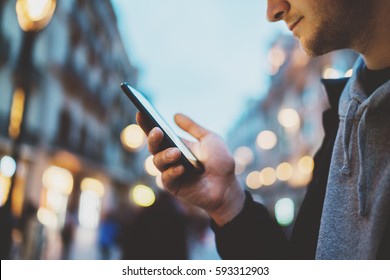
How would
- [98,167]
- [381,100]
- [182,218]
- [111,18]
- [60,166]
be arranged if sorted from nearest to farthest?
[381,100] < [182,218] < [60,166] < [98,167] < [111,18]

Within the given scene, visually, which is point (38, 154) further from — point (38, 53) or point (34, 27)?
point (34, 27)

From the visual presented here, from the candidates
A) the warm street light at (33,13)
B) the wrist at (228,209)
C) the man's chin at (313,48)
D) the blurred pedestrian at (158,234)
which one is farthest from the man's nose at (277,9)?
the blurred pedestrian at (158,234)

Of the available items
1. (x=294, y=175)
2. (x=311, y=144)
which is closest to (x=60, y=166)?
(x=311, y=144)

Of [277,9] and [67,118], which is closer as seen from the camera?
[277,9]

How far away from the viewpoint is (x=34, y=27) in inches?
137

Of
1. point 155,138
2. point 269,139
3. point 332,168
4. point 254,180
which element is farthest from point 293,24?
point 254,180

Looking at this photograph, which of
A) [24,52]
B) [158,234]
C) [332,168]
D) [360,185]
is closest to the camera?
[360,185]

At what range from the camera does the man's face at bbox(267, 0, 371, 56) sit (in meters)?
1.19

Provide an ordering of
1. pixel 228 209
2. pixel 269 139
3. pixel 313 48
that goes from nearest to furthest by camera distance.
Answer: pixel 313 48 < pixel 228 209 < pixel 269 139

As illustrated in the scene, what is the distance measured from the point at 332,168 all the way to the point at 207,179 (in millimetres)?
573

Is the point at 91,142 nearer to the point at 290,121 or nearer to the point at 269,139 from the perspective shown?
the point at 290,121

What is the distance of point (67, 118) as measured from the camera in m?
20.2

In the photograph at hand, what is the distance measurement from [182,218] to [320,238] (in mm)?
3728

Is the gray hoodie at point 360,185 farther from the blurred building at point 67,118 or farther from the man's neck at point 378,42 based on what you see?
the blurred building at point 67,118
